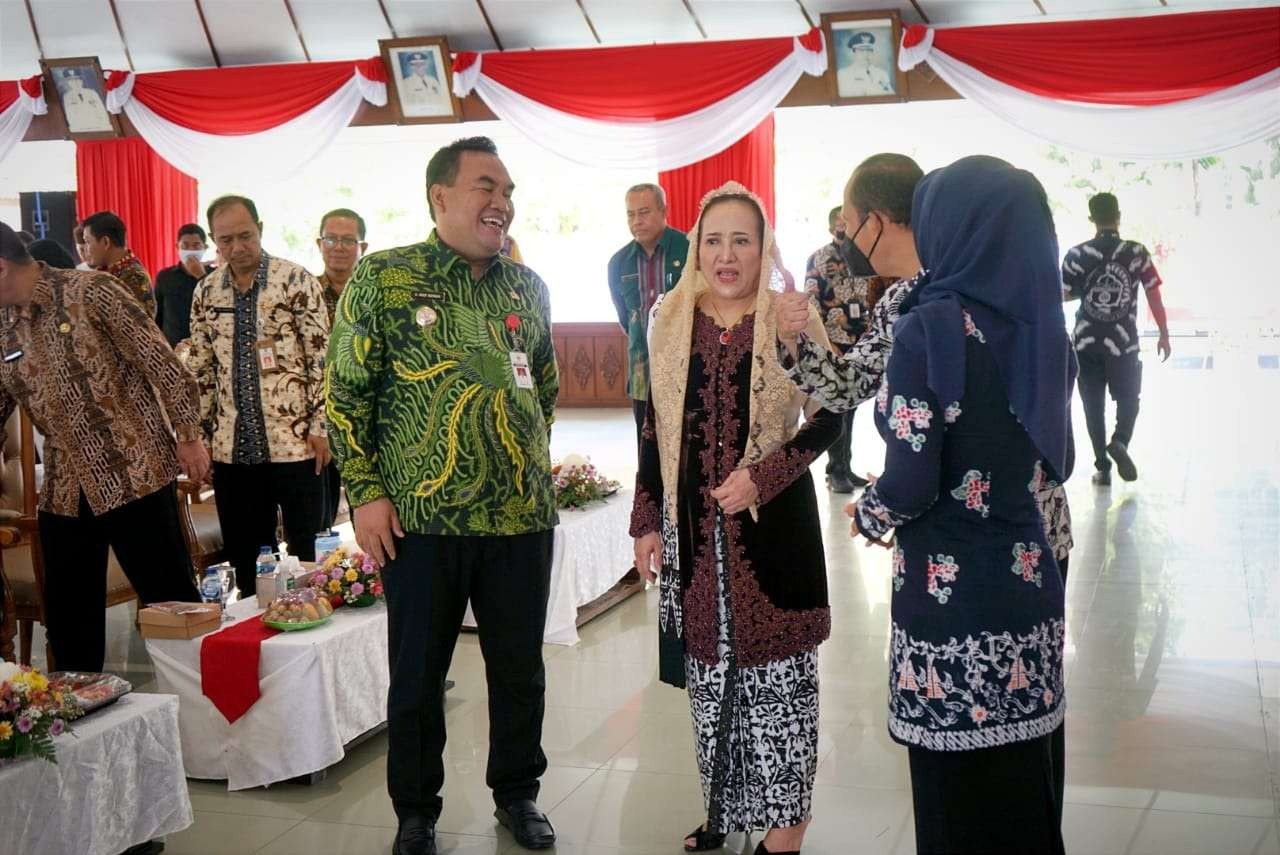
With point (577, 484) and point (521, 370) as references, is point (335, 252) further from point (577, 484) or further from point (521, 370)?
point (521, 370)

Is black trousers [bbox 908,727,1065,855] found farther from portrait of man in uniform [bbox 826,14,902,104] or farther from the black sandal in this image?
portrait of man in uniform [bbox 826,14,902,104]

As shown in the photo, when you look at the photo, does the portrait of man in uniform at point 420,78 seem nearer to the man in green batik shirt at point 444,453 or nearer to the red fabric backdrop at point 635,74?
the red fabric backdrop at point 635,74

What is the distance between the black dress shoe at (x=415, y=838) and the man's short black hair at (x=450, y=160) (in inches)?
55.4

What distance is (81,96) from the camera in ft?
34.1

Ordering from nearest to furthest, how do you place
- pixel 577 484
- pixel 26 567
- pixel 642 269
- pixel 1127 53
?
pixel 26 567 → pixel 577 484 → pixel 642 269 → pixel 1127 53

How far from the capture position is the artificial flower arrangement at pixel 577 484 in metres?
5.32

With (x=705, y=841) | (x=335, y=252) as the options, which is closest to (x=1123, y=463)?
(x=335, y=252)

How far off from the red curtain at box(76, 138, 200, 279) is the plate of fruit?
335 inches

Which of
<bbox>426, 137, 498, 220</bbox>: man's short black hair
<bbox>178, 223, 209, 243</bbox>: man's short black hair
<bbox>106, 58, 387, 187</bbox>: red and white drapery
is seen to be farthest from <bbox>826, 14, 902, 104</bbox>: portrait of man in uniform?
<bbox>426, 137, 498, 220</bbox>: man's short black hair

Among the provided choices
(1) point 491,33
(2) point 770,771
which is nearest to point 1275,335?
(1) point 491,33

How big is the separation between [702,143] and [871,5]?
1.49 meters

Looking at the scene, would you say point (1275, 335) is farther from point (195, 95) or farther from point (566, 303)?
point (195, 95)

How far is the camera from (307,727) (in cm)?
341

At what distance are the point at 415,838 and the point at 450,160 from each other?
5.10 feet
